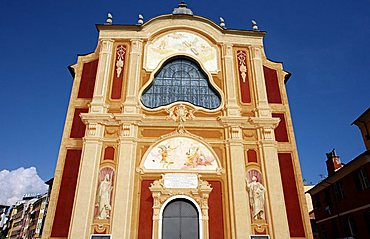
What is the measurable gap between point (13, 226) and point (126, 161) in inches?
2814

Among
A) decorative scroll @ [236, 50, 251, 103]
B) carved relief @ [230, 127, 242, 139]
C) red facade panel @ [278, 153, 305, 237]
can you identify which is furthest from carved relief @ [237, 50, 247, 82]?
red facade panel @ [278, 153, 305, 237]

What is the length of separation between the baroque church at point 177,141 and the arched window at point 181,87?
6 centimetres

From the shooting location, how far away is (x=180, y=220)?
44.3ft

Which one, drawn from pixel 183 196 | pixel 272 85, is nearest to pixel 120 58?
pixel 183 196

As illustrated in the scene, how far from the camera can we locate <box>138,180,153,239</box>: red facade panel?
43.3ft

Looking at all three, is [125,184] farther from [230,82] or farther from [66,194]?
[230,82]

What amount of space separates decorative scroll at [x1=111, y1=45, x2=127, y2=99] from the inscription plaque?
5352mm

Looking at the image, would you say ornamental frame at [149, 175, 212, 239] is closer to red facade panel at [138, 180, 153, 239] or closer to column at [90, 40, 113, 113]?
red facade panel at [138, 180, 153, 239]

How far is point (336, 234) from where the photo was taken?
22703mm

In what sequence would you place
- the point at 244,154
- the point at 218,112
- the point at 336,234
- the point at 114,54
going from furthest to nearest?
1. the point at 336,234
2. the point at 114,54
3. the point at 218,112
4. the point at 244,154

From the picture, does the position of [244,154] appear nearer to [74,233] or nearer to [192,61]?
[192,61]

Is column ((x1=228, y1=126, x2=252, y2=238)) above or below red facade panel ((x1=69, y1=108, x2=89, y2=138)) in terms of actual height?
below

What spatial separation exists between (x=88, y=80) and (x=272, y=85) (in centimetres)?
1085

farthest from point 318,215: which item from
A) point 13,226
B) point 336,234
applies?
point 13,226
